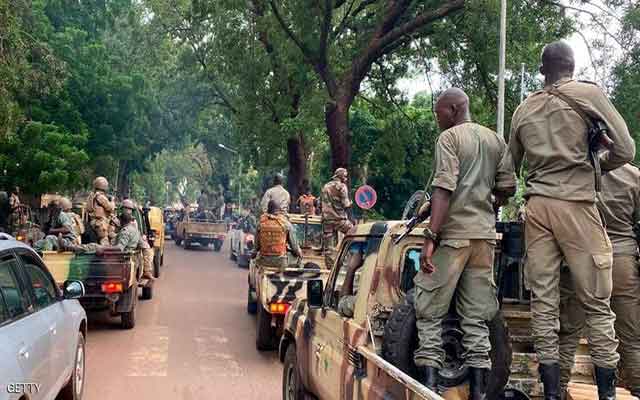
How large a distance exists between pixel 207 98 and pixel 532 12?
76.2 ft

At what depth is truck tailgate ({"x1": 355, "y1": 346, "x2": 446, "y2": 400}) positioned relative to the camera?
3172mm

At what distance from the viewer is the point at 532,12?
663 inches

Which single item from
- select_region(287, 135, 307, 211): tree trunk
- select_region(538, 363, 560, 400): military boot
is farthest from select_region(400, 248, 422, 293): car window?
select_region(287, 135, 307, 211): tree trunk

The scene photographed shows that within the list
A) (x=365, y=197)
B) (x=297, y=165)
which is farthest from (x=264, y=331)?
(x=297, y=165)

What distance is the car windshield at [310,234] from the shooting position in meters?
13.3

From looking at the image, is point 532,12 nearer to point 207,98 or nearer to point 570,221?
point 570,221

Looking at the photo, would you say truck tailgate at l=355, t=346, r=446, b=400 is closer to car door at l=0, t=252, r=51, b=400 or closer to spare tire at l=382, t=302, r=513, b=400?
spare tire at l=382, t=302, r=513, b=400

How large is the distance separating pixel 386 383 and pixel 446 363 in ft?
1.63

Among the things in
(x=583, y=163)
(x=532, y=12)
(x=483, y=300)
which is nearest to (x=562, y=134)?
(x=583, y=163)

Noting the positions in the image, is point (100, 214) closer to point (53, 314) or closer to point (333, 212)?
point (333, 212)

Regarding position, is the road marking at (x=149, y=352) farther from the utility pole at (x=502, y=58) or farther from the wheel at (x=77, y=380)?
the utility pole at (x=502, y=58)

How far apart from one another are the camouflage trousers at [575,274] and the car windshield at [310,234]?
9442 millimetres

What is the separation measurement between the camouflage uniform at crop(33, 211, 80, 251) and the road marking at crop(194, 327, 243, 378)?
7.91ft

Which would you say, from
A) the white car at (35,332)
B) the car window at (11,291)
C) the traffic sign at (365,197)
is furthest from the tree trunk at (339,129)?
the car window at (11,291)
